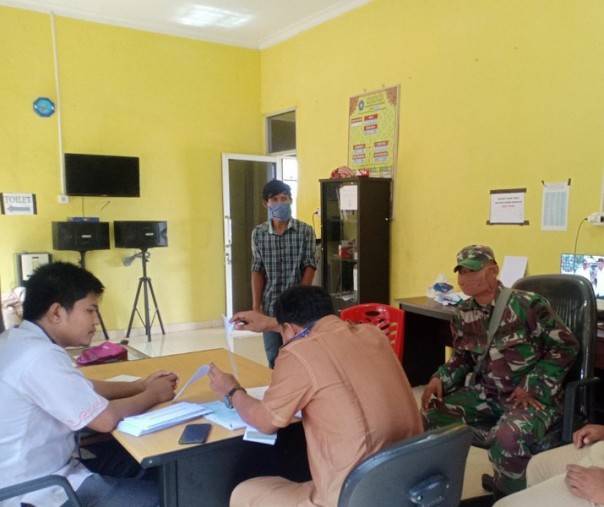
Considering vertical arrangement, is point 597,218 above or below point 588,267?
above

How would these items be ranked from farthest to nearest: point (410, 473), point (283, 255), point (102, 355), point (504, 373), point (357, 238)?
point (357, 238)
point (283, 255)
point (102, 355)
point (504, 373)
point (410, 473)

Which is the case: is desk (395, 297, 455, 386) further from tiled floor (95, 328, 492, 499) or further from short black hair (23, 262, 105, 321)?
short black hair (23, 262, 105, 321)

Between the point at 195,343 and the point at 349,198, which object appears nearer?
the point at 349,198

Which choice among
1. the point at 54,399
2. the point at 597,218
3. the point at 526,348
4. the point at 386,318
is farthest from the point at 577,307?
the point at 54,399

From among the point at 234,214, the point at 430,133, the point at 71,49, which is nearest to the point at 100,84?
the point at 71,49

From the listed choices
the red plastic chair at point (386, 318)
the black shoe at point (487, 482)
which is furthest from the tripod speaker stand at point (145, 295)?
the black shoe at point (487, 482)

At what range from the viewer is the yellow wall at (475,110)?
3.15 m

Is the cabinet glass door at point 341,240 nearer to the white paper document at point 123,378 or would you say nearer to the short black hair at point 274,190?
the short black hair at point 274,190

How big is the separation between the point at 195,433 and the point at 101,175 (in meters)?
4.35

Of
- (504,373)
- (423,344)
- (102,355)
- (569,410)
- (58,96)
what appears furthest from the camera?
(58,96)

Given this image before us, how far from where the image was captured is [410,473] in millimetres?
1157

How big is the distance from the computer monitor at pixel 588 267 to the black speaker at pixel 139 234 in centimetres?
379

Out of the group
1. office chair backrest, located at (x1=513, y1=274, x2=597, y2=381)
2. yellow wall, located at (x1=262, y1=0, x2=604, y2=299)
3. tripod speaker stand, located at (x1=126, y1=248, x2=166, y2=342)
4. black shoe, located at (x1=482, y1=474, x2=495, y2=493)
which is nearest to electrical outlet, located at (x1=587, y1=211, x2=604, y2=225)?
yellow wall, located at (x1=262, y1=0, x2=604, y2=299)

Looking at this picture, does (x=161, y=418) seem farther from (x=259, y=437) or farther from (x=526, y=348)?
(x=526, y=348)
